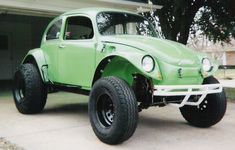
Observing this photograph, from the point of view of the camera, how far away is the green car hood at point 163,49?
572cm

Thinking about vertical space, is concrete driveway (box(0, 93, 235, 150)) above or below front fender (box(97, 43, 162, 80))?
below

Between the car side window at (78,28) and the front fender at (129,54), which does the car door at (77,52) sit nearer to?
the car side window at (78,28)

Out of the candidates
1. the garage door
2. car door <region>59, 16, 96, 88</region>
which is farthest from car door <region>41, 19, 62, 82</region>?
the garage door

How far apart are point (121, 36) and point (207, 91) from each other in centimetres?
173

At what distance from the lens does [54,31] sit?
800cm

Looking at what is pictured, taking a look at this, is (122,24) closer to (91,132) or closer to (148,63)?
(148,63)

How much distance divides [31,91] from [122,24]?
2224 mm

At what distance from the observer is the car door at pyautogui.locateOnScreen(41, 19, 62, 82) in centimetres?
749

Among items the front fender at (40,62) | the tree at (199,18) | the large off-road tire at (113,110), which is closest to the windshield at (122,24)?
the large off-road tire at (113,110)

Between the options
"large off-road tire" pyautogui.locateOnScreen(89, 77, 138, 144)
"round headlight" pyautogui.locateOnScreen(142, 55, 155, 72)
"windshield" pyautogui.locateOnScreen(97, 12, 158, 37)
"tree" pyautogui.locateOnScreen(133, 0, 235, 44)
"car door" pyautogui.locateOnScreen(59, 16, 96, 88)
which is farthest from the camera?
"tree" pyautogui.locateOnScreen(133, 0, 235, 44)

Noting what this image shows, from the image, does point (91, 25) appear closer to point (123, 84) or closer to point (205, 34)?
point (123, 84)

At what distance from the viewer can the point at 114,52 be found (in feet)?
19.6

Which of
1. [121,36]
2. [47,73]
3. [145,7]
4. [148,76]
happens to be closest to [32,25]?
[145,7]

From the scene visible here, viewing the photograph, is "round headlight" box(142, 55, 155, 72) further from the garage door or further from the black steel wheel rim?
the garage door
